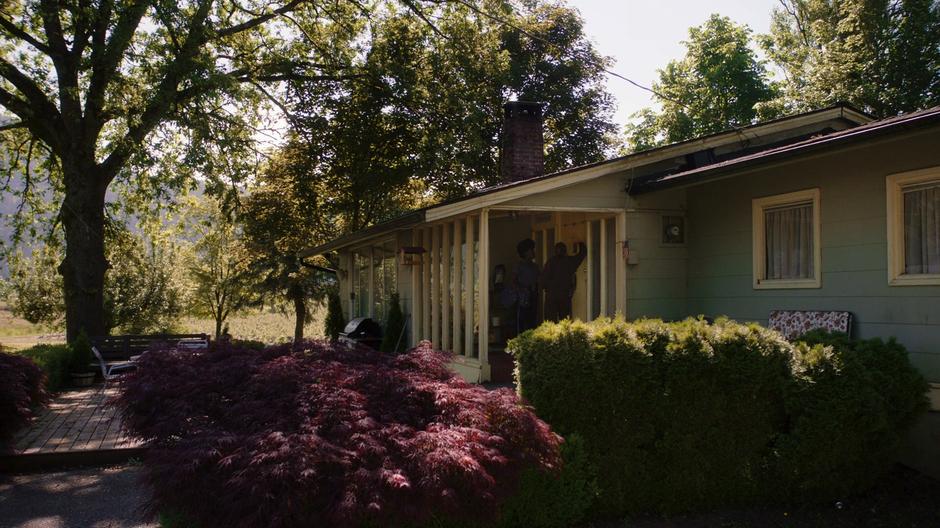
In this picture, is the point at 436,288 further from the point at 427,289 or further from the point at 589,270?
the point at 589,270

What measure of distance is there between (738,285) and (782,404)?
3695 millimetres

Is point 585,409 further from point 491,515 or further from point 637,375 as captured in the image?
point 491,515

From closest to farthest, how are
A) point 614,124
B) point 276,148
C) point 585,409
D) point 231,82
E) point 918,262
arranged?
point 585,409 < point 918,262 < point 231,82 < point 276,148 < point 614,124

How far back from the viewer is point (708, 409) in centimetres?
517

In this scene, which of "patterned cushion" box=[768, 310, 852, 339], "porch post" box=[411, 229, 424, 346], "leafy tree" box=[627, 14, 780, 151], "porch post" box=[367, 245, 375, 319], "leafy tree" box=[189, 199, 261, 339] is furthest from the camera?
"leafy tree" box=[189, 199, 261, 339]

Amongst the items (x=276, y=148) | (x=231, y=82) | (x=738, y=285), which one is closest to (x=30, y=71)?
(x=231, y=82)

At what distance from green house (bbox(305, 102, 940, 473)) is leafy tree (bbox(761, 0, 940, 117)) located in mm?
11056

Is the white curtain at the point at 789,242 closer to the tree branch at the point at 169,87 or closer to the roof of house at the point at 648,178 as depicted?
the roof of house at the point at 648,178

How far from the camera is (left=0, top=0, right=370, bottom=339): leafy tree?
Answer: 14.4m

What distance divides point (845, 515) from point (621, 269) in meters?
4.74

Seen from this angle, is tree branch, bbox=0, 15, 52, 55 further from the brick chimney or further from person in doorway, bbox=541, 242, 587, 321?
person in doorway, bbox=541, 242, 587, 321

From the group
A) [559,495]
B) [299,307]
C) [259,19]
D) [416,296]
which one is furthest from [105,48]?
[299,307]

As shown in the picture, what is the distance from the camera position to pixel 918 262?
6.62 metres

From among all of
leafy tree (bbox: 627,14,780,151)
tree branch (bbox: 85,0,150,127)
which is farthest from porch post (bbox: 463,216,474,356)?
leafy tree (bbox: 627,14,780,151)
